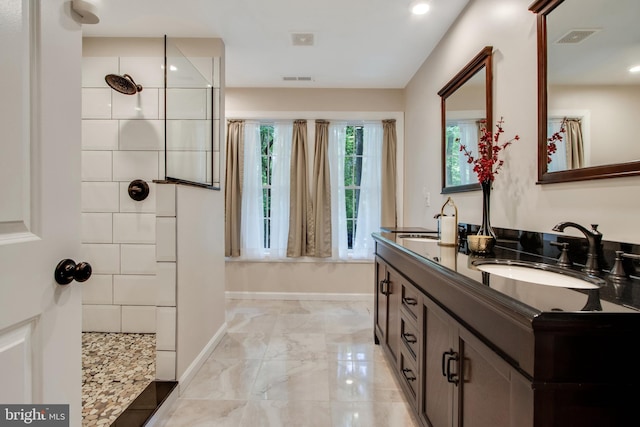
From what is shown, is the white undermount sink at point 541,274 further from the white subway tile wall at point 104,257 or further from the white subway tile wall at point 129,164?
the white subway tile wall at point 104,257

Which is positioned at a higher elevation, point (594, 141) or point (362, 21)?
point (362, 21)

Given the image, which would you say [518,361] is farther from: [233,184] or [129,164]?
[233,184]

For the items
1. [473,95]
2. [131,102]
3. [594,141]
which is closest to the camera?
[594,141]

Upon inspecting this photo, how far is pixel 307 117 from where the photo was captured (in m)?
3.63

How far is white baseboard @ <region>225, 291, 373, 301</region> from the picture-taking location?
12.0 ft

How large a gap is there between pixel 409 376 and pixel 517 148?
1.36 meters

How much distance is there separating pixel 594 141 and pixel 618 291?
64cm

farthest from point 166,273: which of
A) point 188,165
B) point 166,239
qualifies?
point 188,165

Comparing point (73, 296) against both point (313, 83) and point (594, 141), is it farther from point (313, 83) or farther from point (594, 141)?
point (313, 83)

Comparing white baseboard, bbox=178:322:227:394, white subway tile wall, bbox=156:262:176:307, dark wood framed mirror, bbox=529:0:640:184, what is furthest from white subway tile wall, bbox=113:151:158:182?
dark wood framed mirror, bbox=529:0:640:184

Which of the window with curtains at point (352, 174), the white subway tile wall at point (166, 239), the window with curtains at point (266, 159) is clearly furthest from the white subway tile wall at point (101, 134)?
the window with curtains at point (352, 174)

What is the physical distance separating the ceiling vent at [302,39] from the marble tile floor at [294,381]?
2.59 m

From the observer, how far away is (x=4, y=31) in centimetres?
64

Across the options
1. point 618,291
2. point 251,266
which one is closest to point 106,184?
point 251,266
